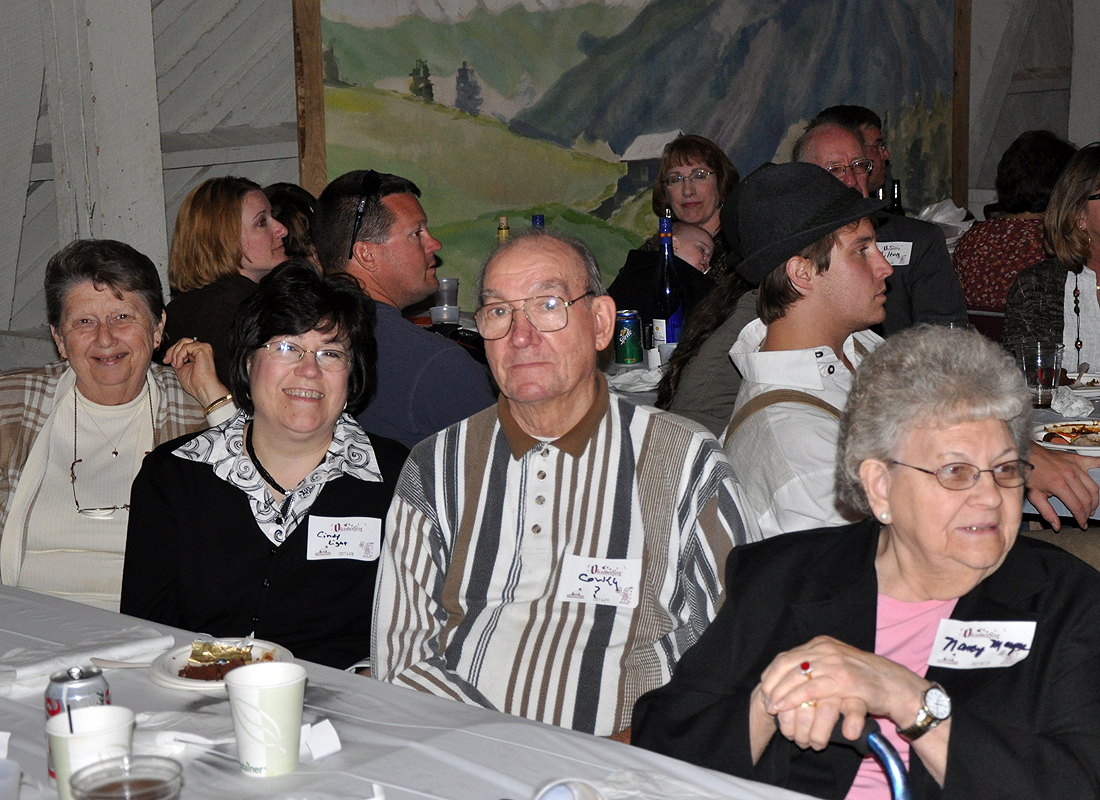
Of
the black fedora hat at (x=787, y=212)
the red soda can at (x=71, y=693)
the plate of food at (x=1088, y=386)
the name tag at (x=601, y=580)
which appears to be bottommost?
the red soda can at (x=71, y=693)

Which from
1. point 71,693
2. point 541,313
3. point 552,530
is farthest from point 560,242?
point 71,693

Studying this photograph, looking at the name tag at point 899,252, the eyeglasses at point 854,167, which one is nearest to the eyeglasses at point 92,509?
the name tag at point 899,252

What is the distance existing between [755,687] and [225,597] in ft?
3.98

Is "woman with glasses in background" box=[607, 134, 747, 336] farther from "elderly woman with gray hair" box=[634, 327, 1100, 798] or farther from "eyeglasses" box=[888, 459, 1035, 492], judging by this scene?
"eyeglasses" box=[888, 459, 1035, 492]

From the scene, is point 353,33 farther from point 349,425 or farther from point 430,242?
point 349,425

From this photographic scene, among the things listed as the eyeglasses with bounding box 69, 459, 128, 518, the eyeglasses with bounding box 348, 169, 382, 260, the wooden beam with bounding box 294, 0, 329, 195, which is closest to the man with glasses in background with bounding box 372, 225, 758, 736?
the eyeglasses with bounding box 69, 459, 128, 518

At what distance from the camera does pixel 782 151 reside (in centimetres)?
714

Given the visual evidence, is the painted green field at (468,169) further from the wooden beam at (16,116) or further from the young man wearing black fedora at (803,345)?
the young man wearing black fedora at (803,345)

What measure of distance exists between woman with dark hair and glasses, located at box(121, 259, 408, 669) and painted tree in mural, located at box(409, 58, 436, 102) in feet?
10.5

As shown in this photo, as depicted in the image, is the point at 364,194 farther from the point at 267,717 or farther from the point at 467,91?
the point at 467,91

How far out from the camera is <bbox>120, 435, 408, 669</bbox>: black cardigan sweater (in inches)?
90.3

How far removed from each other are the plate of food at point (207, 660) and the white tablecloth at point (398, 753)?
0.02m

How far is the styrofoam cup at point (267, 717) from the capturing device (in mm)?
1346

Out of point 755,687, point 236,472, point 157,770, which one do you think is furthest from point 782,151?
point 157,770
